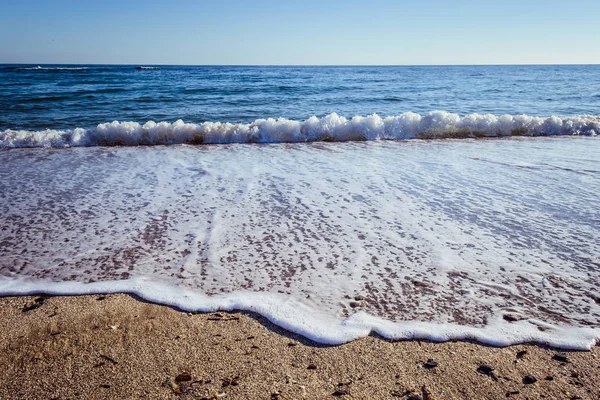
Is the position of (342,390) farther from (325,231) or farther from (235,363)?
(325,231)

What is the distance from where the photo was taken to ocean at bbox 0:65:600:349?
2260 millimetres

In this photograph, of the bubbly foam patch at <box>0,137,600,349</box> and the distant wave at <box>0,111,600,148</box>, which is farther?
the distant wave at <box>0,111,600,148</box>

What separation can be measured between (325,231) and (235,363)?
1.68m

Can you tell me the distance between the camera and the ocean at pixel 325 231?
2260 millimetres

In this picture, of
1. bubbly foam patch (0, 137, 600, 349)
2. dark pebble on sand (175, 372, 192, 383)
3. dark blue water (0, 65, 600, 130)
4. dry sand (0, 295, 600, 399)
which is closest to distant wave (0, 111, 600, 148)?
dark blue water (0, 65, 600, 130)

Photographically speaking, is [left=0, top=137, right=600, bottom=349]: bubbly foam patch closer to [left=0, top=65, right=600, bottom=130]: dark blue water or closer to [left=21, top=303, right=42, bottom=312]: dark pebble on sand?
[left=21, top=303, right=42, bottom=312]: dark pebble on sand

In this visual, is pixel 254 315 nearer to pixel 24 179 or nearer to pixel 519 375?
pixel 519 375

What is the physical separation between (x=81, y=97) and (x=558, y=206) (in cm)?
1593

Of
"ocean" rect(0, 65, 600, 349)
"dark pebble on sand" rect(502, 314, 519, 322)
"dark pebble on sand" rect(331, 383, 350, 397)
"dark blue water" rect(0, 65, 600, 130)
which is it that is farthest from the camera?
"dark blue water" rect(0, 65, 600, 130)

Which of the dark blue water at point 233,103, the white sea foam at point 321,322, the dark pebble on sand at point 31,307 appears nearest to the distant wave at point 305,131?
the dark blue water at point 233,103

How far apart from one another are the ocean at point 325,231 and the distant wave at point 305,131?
90mm

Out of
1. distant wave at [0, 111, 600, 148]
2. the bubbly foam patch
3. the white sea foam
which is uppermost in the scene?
distant wave at [0, 111, 600, 148]

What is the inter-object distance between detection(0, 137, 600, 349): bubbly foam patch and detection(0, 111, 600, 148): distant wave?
2.36 meters

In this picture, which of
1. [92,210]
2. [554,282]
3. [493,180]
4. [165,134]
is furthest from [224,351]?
[165,134]
